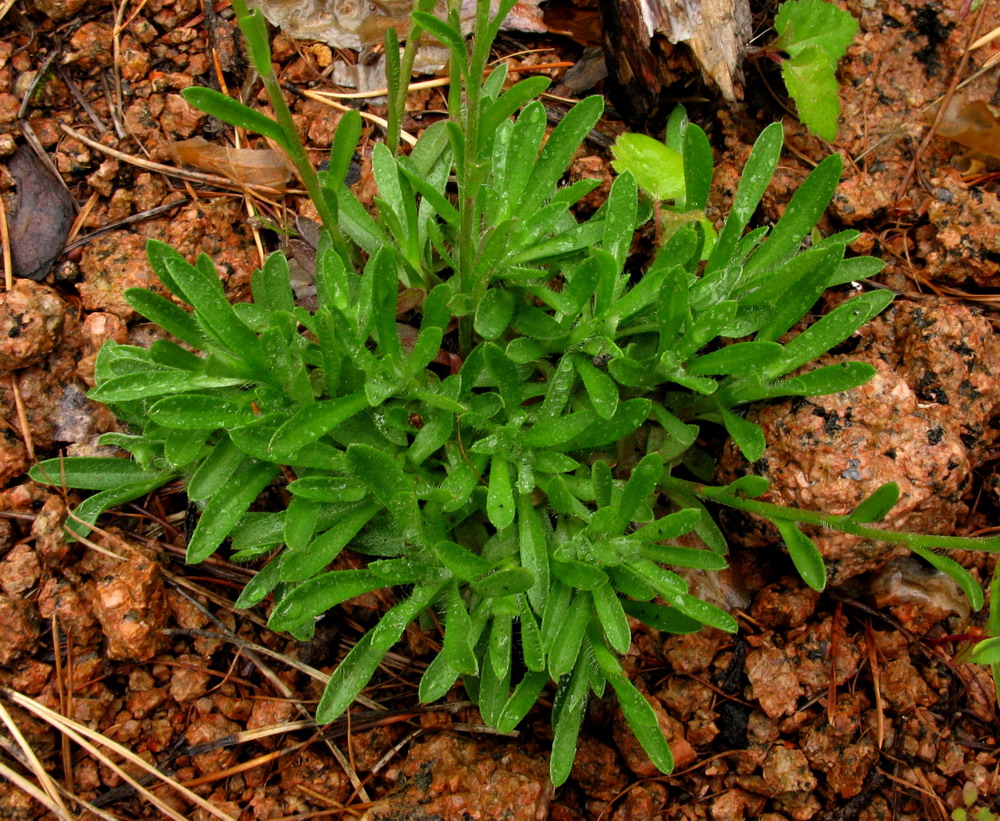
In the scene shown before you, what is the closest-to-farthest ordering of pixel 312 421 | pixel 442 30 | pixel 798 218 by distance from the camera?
pixel 442 30, pixel 312 421, pixel 798 218

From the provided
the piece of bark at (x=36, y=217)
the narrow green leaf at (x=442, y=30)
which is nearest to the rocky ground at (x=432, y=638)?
the piece of bark at (x=36, y=217)

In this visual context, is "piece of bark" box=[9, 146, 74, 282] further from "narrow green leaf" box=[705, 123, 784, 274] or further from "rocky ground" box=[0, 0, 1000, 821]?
"narrow green leaf" box=[705, 123, 784, 274]

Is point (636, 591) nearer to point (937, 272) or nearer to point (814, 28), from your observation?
point (937, 272)

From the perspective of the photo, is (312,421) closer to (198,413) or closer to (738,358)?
(198,413)

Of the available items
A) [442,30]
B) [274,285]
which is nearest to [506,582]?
[274,285]

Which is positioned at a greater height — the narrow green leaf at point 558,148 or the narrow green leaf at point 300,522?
the narrow green leaf at point 558,148

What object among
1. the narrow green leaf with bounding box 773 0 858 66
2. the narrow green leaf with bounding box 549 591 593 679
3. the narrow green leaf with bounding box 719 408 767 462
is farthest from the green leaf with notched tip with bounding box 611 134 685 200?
the narrow green leaf with bounding box 549 591 593 679

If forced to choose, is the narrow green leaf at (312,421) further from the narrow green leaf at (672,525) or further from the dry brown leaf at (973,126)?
the dry brown leaf at (973,126)

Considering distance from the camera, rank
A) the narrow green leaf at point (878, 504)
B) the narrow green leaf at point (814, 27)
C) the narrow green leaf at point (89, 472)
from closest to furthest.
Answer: the narrow green leaf at point (878, 504) < the narrow green leaf at point (89, 472) < the narrow green leaf at point (814, 27)
